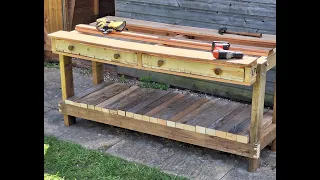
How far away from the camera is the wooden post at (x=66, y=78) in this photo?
4.38 m

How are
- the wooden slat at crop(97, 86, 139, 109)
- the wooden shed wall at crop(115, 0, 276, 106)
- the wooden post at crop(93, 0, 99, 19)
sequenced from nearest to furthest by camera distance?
1. the wooden slat at crop(97, 86, 139, 109)
2. the wooden shed wall at crop(115, 0, 276, 106)
3. the wooden post at crop(93, 0, 99, 19)

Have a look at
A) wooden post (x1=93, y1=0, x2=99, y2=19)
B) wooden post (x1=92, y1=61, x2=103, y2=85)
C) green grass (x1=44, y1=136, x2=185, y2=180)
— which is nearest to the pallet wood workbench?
wooden post (x1=92, y1=61, x2=103, y2=85)

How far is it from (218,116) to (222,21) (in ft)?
4.46

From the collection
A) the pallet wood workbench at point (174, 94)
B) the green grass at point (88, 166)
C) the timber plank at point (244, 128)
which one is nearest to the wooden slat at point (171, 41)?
the pallet wood workbench at point (174, 94)

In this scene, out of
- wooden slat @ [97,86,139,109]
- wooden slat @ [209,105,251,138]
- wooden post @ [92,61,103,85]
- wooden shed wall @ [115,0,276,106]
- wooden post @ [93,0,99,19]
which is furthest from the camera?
wooden post @ [93,0,99,19]

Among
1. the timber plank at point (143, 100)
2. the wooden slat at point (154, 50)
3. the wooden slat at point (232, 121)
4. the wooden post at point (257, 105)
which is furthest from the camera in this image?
the timber plank at point (143, 100)

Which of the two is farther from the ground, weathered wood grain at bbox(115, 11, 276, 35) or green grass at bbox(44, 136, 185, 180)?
weathered wood grain at bbox(115, 11, 276, 35)

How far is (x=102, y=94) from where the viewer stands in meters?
4.75

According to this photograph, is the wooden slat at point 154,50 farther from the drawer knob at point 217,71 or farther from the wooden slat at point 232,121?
the wooden slat at point 232,121

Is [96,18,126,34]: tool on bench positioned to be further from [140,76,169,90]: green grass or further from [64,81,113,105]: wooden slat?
[140,76,169,90]: green grass

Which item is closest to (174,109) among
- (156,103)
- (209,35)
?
(156,103)

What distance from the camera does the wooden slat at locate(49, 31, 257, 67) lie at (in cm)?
331

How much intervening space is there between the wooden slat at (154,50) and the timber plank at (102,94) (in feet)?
2.22

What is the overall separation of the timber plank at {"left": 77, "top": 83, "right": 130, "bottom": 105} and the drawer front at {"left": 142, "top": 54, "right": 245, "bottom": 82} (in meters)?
0.98
